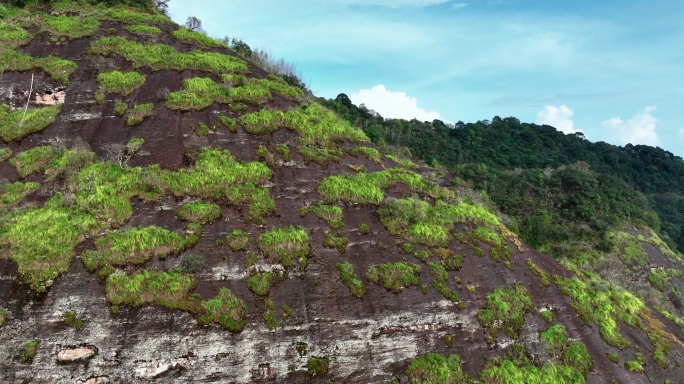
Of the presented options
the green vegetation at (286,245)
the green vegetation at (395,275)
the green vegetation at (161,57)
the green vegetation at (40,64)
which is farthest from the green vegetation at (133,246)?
the green vegetation at (161,57)

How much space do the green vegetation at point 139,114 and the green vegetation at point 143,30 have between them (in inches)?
338

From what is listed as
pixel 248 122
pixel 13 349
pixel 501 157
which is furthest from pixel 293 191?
pixel 501 157

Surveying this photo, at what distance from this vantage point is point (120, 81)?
2239cm

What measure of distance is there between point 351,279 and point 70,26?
2492cm

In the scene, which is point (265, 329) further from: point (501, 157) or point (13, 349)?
point (501, 157)

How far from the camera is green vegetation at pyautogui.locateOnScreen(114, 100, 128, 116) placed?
68.4ft

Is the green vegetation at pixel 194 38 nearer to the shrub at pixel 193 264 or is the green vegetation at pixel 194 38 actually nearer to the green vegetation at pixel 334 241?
the green vegetation at pixel 334 241

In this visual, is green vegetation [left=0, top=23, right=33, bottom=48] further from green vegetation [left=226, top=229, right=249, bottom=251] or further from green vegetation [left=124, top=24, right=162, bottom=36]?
green vegetation [left=226, top=229, right=249, bottom=251]

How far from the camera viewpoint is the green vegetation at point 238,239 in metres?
16.0

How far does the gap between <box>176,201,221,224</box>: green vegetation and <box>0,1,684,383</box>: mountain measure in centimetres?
5

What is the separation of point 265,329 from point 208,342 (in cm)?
193

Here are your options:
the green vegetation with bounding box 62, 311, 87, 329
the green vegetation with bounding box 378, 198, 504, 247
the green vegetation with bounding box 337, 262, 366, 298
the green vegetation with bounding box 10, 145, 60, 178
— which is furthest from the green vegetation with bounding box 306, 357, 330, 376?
the green vegetation with bounding box 10, 145, 60, 178

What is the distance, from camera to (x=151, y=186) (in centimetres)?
1712

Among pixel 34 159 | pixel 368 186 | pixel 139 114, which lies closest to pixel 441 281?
pixel 368 186
